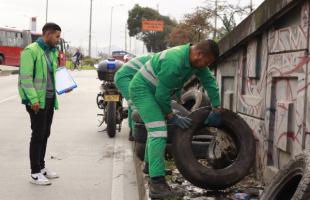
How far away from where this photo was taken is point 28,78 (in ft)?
20.1

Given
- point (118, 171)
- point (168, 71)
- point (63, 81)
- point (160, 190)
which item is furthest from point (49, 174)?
point (168, 71)

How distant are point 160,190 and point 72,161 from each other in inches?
123

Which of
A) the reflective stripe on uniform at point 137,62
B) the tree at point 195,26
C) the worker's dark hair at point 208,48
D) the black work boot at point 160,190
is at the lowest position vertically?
the black work boot at point 160,190

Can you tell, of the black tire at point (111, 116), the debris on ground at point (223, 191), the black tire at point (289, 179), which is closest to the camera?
the black tire at point (289, 179)

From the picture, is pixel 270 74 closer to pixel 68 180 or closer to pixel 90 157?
pixel 68 180

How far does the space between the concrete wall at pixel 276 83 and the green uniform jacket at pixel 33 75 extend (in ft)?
7.90

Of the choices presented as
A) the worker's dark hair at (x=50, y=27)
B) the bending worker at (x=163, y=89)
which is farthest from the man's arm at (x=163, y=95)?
the worker's dark hair at (x=50, y=27)

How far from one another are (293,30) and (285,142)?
107 cm

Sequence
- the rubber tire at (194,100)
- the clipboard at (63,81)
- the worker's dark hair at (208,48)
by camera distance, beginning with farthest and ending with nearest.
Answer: the rubber tire at (194,100)
the clipboard at (63,81)
the worker's dark hair at (208,48)

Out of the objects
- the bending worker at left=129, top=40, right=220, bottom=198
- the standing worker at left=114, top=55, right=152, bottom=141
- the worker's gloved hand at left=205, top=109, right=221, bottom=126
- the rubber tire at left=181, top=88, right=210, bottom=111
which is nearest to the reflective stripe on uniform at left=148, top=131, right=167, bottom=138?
the bending worker at left=129, top=40, right=220, bottom=198

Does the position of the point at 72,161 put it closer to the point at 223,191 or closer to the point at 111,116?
the point at 111,116

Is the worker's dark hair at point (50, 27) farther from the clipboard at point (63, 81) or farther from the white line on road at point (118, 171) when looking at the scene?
the white line on road at point (118, 171)

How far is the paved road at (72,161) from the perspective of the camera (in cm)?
624

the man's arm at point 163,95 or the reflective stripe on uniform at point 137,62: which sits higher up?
the reflective stripe on uniform at point 137,62
